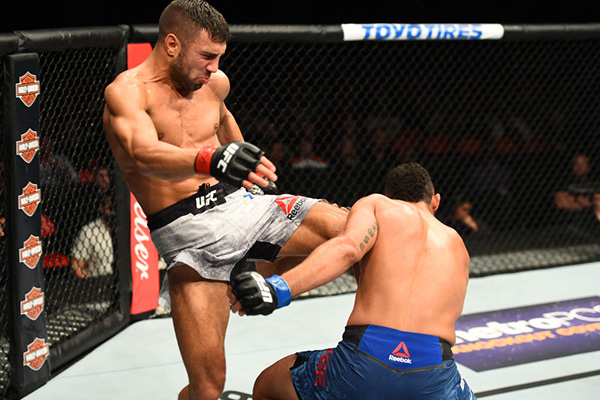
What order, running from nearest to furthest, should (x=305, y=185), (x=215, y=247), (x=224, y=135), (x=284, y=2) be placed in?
1. (x=215, y=247)
2. (x=224, y=135)
3. (x=305, y=185)
4. (x=284, y=2)

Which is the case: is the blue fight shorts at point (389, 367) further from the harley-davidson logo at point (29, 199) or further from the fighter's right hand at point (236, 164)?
the harley-davidson logo at point (29, 199)

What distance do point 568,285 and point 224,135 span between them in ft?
10.3

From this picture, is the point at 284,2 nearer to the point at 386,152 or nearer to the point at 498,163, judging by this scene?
the point at 386,152

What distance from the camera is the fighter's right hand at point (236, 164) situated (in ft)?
7.75

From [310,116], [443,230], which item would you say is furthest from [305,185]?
[443,230]

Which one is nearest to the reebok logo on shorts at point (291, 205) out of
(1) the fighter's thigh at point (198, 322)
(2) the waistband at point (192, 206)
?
(2) the waistband at point (192, 206)

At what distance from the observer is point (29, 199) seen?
3.61 m

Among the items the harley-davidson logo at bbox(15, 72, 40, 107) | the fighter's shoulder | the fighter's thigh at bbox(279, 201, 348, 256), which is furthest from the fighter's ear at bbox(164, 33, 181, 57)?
the harley-davidson logo at bbox(15, 72, 40, 107)

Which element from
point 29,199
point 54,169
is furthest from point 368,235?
point 54,169

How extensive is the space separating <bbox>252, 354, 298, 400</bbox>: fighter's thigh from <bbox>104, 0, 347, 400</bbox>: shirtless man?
6.2 inches

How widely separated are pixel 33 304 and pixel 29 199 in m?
0.47

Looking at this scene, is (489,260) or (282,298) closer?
(282,298)

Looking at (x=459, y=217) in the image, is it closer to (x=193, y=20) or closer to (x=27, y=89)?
(x=27, y=89)

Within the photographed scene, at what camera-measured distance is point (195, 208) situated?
299cm
